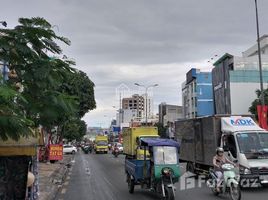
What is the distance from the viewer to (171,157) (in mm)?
14469

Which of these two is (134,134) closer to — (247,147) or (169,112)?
(247,147)

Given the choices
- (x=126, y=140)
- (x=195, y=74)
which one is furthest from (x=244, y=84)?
(x=126, y=140)

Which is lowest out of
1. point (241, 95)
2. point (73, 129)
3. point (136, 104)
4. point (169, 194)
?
point (169, 194)

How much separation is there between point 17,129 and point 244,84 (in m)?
89.4

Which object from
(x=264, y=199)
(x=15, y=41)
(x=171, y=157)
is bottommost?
(x=264, y=199)

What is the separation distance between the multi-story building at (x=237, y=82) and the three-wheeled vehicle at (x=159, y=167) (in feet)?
250

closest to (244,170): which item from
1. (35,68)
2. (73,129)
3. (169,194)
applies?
(169,194)

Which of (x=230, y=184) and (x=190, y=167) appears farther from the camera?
(x=190, y=167)

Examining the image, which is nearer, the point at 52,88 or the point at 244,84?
the point at 52,88

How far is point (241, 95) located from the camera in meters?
90.9

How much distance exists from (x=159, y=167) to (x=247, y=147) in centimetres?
485

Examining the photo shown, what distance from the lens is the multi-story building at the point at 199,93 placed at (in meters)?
107

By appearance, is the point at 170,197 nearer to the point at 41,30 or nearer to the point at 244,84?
the point at 41,30

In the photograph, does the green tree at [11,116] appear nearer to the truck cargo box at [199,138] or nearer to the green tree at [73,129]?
the truck cargo box at [199,138]
